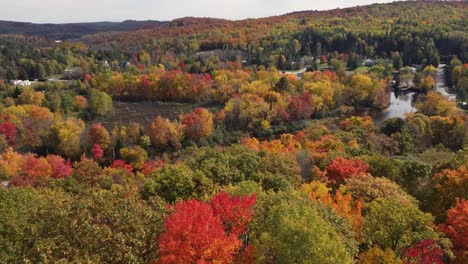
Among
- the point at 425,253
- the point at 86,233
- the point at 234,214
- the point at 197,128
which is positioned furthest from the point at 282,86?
the point at 86,233

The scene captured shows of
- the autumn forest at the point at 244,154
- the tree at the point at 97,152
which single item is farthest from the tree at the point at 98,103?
the tree at the point at 97,152

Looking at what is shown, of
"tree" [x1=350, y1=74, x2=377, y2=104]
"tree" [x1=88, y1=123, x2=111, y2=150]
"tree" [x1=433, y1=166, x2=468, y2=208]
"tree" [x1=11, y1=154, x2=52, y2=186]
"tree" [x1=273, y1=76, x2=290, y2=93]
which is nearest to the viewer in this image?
"tree" [x1=433, y1=166, x2=468, y2=208]

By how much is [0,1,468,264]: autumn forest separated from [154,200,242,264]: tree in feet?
0.18

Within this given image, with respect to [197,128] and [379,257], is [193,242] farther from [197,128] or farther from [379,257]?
[197,128]

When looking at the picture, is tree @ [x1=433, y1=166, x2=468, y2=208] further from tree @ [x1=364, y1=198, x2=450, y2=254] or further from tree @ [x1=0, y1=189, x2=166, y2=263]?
tree @ [x1=0, y1=189, x2=166, y2=263]

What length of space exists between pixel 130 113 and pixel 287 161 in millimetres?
67857

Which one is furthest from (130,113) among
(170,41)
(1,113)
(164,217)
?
(170,41)

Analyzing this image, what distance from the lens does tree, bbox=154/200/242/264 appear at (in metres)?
16.5

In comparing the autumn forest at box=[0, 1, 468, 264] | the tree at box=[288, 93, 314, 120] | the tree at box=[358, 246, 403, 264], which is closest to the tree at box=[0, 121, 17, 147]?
the autumn forest at box=[0, 1, 468, 264]

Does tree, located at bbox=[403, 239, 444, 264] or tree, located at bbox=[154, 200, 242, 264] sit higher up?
tree, located at bbox=[154, 200, 242, 264]

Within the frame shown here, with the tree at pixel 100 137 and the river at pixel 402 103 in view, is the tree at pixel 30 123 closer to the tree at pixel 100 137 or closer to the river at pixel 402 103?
the tree at pixel 100 137

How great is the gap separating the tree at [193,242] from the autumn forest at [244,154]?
0.18 ft

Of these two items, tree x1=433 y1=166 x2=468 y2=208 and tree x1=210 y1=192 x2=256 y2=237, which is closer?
tree x1=210 y1=192 x2=256 y2=237

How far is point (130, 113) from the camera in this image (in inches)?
3844
